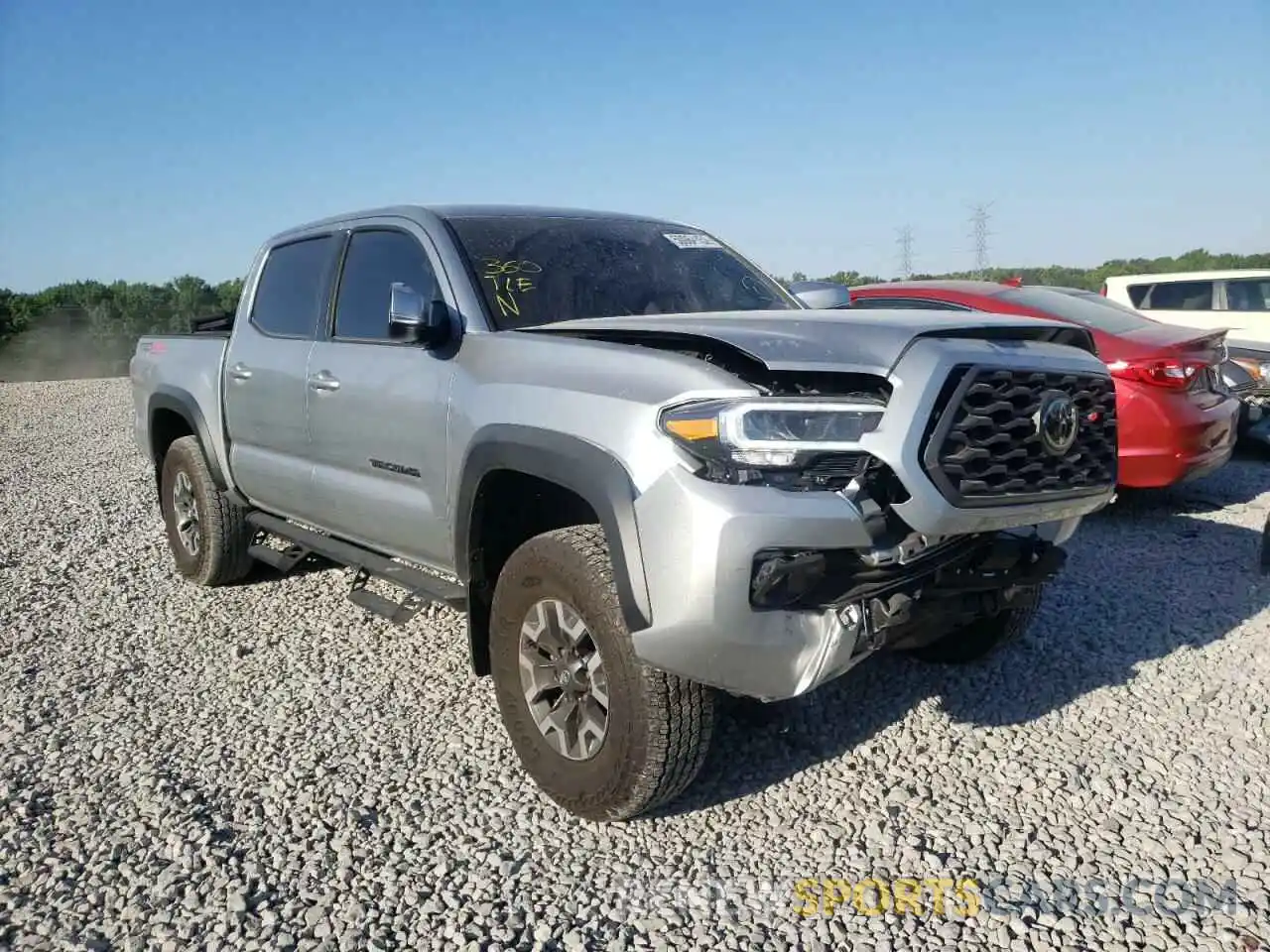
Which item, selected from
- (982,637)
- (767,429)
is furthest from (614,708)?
(982,637)

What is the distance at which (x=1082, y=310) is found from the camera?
273 inches

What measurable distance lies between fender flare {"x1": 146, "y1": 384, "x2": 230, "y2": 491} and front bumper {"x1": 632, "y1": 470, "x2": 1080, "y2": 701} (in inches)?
135

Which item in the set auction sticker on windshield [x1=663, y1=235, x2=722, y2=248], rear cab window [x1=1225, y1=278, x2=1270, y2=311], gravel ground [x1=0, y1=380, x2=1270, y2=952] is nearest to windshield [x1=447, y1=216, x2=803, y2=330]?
auction sticker on windshield [x1=663, y1=235, x2=722, y2=248]

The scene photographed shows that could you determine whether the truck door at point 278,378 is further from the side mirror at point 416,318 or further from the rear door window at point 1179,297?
the rear door window at point 1179,297

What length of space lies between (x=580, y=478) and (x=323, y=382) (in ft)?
6.04

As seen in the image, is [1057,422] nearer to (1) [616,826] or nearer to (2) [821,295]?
(1) [616,826]

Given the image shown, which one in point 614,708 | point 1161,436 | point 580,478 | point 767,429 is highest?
point 767,429

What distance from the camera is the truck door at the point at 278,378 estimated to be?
438 cm

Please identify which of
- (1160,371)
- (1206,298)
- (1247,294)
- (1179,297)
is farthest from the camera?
(1179,297)

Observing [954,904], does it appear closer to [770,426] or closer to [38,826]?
[770,426]

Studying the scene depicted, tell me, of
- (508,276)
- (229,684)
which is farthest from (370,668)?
(508,276)

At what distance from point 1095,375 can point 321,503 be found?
10.0ft

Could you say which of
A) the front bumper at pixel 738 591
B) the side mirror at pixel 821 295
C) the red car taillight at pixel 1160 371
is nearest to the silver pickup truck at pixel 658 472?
the front bumper at pixel 738 591

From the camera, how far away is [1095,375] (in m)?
3.01
